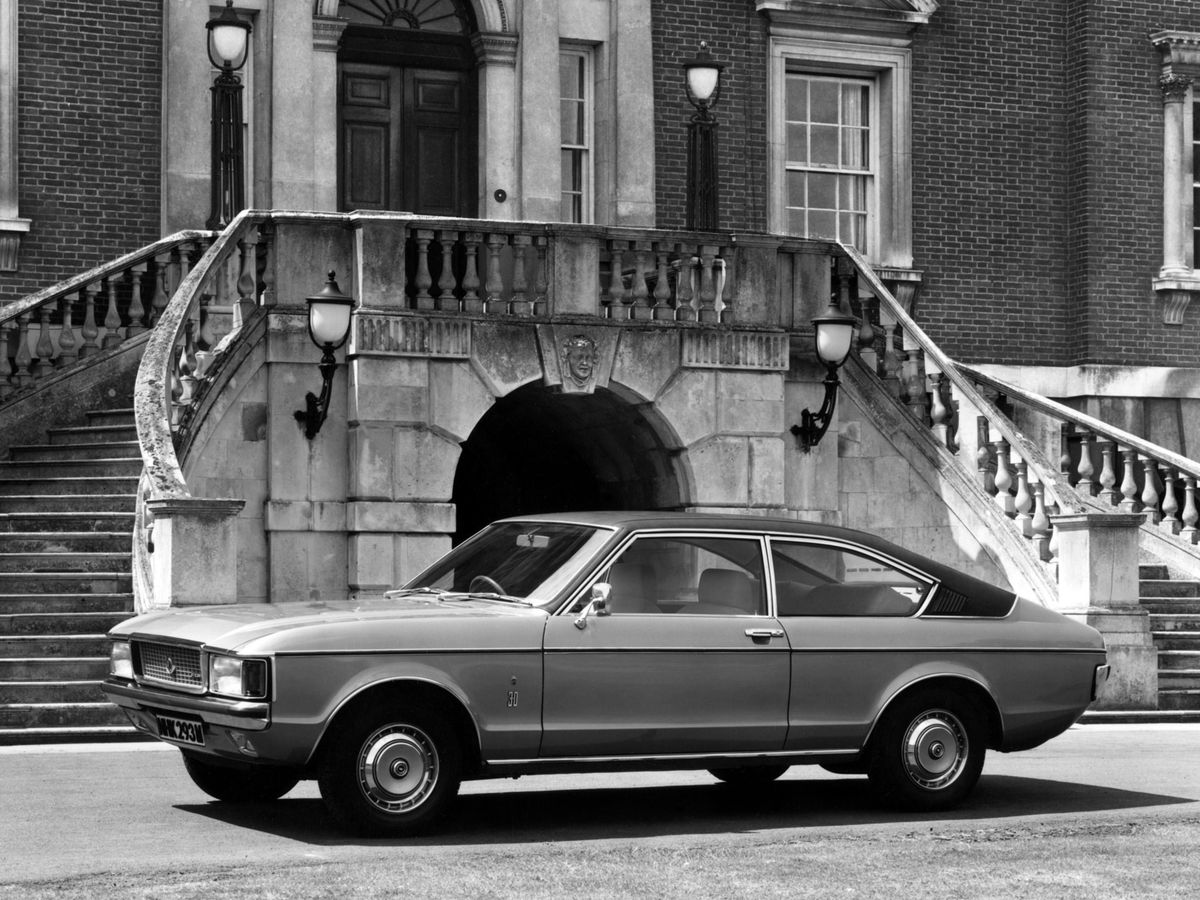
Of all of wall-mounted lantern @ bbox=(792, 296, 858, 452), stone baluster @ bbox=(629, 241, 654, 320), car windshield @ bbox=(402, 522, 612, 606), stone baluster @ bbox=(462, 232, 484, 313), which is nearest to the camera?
car windshield @ bbox=(402, 522, 612, 606)

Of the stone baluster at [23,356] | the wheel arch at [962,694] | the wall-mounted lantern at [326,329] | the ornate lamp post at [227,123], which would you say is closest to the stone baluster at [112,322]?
the stone baluster at [23,356]

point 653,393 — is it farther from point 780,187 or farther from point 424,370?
point 780,187

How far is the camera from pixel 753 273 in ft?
58.6

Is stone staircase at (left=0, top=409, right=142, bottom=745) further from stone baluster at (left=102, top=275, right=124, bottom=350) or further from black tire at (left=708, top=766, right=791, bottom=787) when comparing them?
black tire at (left=708, top=766, right=791, bottom=787)

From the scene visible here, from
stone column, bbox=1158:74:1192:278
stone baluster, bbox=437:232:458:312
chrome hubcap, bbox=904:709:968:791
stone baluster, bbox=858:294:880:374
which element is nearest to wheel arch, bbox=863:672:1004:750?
chrome hubcap, bbox=904:709:968:791

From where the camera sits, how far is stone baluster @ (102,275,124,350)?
59.2 feet

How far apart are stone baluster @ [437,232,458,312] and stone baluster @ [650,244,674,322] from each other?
1.75m

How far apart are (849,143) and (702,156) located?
254 cm

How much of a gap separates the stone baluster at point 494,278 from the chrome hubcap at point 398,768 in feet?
26.6

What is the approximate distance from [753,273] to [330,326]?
3.85 meters

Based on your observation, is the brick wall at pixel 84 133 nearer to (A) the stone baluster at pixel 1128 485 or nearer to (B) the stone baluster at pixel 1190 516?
(A) the stone baluster at pixel 1128 485

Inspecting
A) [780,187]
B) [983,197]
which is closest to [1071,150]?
[983,197]

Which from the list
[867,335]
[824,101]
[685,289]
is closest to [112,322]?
[685,289]

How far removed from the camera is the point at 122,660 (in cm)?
997
